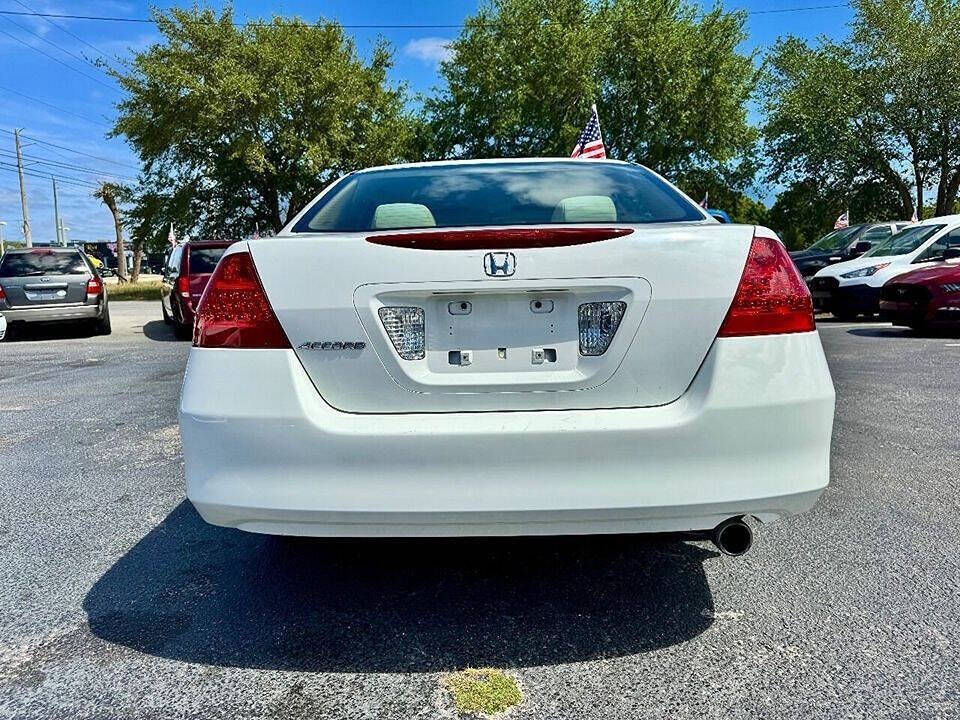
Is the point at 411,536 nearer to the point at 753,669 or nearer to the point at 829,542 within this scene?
the point at 753,669

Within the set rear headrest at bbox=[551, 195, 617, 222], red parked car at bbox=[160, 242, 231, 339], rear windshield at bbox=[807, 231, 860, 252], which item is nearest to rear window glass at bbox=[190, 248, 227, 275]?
red parked car at bbox=[160, 242, 231, 339]

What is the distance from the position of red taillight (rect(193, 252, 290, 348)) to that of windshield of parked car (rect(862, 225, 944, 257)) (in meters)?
13.0

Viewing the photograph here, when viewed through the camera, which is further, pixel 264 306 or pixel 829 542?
pixel 829 542

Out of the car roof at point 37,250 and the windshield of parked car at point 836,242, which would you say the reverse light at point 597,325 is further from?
the windshield of parked car at point 836,242

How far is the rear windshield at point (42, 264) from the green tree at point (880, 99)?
21793 millimetres

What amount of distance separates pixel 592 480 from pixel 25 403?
621 centimetres

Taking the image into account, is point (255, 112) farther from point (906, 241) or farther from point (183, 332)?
point (906, 241)

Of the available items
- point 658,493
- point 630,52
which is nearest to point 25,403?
point 658,493

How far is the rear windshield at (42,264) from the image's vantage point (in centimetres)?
1352

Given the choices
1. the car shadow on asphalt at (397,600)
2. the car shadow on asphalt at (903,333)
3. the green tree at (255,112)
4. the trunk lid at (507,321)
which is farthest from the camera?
the green tree at (255,112)

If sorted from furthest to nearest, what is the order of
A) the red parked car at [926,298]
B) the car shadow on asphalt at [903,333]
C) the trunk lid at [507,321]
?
the car shadow on asphalt at [903,333], the red parked car at [926,298], the trunk lid at [507,321]

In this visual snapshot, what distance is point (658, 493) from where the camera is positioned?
7.33ft

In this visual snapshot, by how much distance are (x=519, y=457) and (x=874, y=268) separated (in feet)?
40.4

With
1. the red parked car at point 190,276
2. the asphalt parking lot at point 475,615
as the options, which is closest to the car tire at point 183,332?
the red parked car at point 190,276
